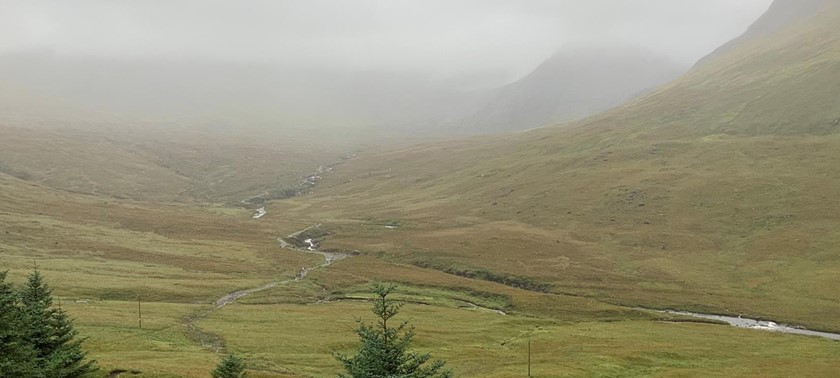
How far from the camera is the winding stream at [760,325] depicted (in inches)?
3713

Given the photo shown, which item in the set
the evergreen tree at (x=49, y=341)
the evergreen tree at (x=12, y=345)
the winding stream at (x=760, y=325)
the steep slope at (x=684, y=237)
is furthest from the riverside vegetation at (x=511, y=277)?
the evergreen tree at (x=12, y=345)

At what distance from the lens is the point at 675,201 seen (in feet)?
568

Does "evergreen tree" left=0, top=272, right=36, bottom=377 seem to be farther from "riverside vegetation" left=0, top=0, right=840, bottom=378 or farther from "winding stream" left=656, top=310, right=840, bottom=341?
"winding stream" left=656, top=310, right=840, bottom=341

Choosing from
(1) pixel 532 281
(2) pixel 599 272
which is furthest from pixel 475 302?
(2) pixel 599 272

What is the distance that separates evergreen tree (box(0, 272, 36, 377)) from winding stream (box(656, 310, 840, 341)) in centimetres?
9856

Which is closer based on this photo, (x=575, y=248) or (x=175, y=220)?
(x=575, y=248)

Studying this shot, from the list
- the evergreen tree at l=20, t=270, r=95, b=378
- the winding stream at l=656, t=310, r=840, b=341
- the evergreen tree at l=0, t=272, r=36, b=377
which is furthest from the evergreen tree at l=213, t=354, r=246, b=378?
the winding stream at l=656, t=310, r=840, b=341

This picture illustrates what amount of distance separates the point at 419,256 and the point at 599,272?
44.5 m

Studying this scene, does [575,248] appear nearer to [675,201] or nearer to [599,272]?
[599,272]

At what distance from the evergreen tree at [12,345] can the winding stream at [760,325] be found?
3880 inches

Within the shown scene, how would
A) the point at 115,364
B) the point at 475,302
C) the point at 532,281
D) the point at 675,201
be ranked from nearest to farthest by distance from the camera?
the point at 115,364
the point at 475,302
the point at 532,281
the point at 675,201

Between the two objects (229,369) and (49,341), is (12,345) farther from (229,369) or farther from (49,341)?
(229,369)

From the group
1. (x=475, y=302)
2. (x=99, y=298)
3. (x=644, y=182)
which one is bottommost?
(x=475, y=302)

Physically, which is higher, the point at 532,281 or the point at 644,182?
the point at 644,182
